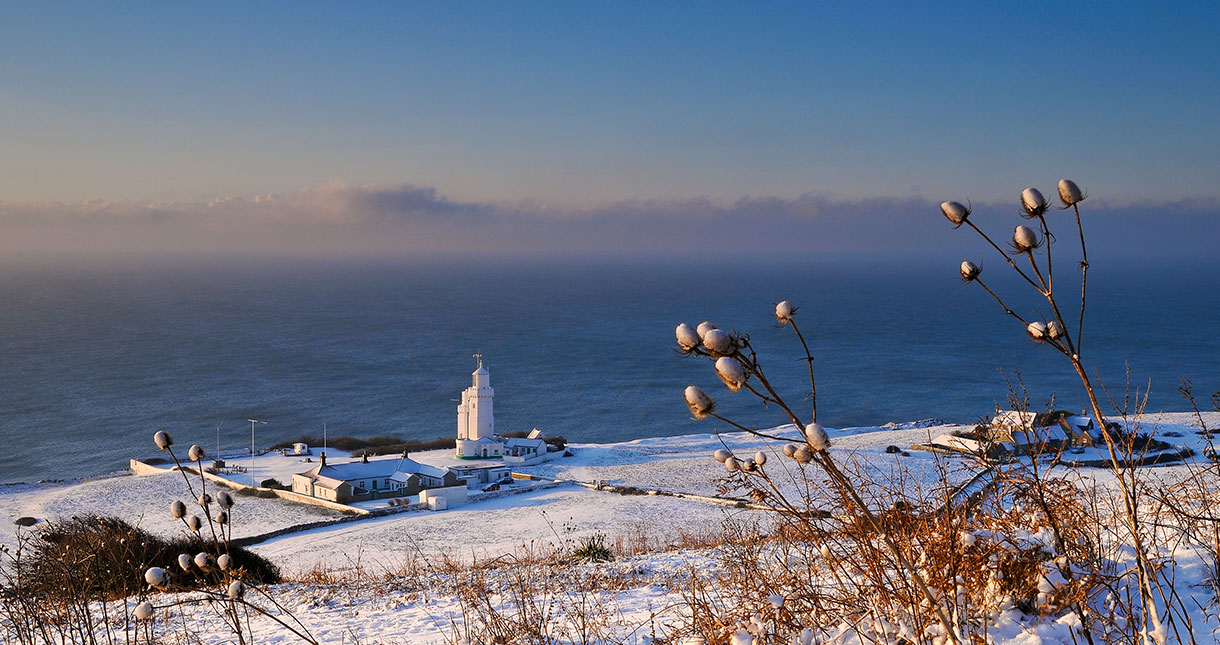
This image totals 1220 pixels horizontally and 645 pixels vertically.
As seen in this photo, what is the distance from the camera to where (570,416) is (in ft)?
136

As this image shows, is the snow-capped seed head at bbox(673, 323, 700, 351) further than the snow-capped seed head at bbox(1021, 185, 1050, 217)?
No

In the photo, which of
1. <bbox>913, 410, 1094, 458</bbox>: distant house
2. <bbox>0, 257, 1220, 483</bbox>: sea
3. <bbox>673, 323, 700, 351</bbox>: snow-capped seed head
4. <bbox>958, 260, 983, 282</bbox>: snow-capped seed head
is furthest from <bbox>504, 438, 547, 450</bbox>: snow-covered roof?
<bbox>673, 323, 700, 351</bbox>: snow-capped seed head

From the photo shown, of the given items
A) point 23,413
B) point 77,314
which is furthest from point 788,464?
point 77,314

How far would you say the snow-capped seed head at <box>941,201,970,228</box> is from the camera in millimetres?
2014

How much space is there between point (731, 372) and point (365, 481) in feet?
70.0

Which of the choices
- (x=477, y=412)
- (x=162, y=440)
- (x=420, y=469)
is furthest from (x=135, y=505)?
(x=162, y=440)

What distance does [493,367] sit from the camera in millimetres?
59688

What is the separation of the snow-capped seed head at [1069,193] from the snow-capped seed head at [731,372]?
3.80 feet

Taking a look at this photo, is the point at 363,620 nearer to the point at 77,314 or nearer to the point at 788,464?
the point at 788,464

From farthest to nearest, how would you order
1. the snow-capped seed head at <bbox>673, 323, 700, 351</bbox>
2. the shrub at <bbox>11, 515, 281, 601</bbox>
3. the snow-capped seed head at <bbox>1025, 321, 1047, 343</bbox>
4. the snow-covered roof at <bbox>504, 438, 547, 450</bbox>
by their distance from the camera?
the snow-covered roof at <bbox>504, 438, 547, 450</bbox> < the shrub at <bbox>11, 515, 281, 601</bbox> < the snow-capped seed head at <bbox>1025, 321, 1047, 343</bbox> < the snow-capped seed head at <bbox>673, 323, 700, 351</bbox>

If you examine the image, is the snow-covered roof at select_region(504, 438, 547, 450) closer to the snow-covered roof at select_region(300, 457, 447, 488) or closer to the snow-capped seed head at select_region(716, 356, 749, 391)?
the snow-covered roof at select_region(300, 457, 447, 488)

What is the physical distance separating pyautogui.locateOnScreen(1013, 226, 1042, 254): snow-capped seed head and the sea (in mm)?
5926

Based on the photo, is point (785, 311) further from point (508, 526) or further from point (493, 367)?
point (493, 367)

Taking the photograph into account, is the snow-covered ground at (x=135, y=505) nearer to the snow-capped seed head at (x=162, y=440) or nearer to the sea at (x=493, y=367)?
the sea at (x=493, y=367)
